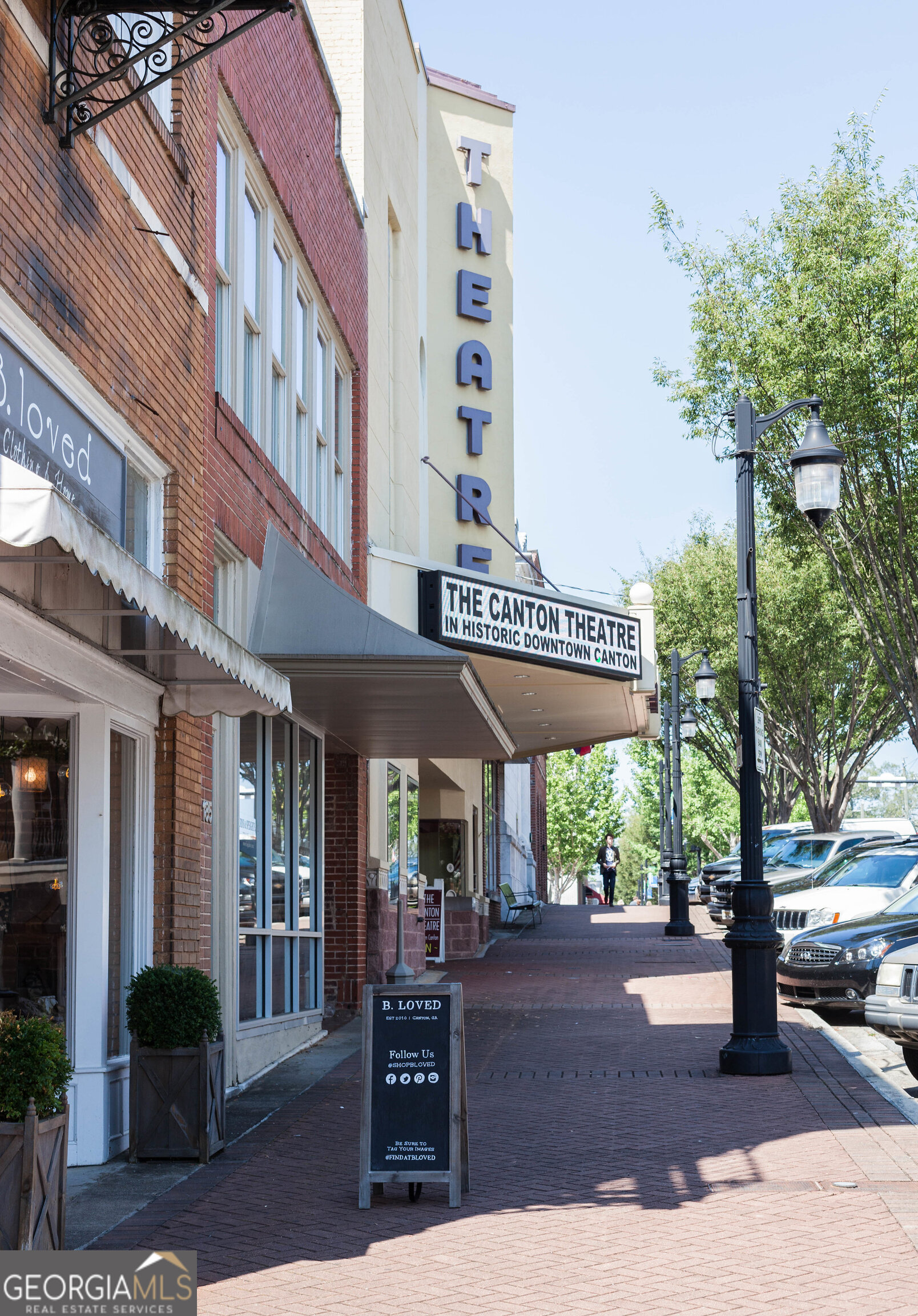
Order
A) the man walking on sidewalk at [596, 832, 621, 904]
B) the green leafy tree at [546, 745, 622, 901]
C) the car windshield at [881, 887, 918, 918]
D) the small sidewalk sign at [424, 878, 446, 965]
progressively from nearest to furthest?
the car windshield at [881, 887, 918, 918] < the small sidewalk sign at [424, 878, 446, 965] < the man walking on sidewalk at [596, 832, 621, 904] < the green leafy tree at [546, 745, 622, 901]

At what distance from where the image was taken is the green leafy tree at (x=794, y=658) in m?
34.6

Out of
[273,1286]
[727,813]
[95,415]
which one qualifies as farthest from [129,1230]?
[727,813]

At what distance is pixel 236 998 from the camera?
1116 cm

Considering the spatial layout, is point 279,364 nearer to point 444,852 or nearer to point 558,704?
point 558,704

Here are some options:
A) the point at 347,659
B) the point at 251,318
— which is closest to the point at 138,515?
the point at 347,659

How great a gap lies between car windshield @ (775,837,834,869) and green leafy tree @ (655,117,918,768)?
12.3ft

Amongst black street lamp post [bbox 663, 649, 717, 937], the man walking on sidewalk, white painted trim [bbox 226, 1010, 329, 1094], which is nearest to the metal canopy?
black street lamp post [bbox 663, 649, 717, 937]

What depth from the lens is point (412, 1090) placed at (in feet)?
23.6

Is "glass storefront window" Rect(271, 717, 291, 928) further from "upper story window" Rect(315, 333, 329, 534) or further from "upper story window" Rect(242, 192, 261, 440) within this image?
"upper story window" Rect(315, 333, 329, 534)

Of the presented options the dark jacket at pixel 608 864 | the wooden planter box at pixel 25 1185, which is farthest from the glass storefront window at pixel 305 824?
the dark jacket at pixel 608 864

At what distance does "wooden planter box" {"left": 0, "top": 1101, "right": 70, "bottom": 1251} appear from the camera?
17.4ft

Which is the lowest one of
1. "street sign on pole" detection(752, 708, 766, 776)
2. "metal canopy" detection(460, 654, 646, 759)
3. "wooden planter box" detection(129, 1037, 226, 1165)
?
"wooden planter box" detection(129, 1037, 226, 1165)

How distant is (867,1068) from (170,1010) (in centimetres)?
619

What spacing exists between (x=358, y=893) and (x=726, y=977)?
20.4 ft
